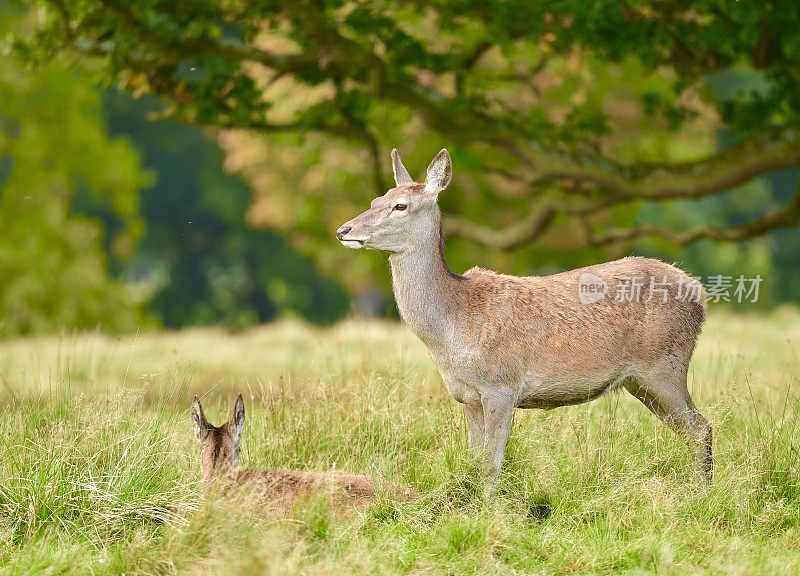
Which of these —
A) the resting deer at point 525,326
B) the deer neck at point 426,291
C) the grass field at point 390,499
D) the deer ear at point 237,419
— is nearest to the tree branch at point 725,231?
the grass field at point 390,499

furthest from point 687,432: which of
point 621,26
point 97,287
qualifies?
point 97,287

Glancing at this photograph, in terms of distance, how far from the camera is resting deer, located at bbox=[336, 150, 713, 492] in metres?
7.39

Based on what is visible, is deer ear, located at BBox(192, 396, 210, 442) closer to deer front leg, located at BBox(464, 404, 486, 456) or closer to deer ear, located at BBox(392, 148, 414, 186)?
deer front leg, located at BBox(464, 404, 486, 456)

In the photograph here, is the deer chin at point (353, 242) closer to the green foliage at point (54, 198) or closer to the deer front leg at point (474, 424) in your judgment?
the deer front leg at point (474, 424)

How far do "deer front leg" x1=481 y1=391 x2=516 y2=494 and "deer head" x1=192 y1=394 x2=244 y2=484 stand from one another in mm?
1434

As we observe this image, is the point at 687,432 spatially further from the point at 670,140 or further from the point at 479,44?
the point at 670,140

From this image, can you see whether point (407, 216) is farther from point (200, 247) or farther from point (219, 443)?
point (200, 247)

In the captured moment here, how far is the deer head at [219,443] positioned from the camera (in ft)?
22.0

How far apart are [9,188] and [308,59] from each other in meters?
15.2

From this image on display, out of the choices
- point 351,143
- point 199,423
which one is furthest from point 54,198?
point 199,423

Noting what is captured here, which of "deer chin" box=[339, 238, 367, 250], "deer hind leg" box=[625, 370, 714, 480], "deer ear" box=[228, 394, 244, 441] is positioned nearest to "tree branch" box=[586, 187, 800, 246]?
"deer hind leg" box=[625, 370, 714, 480]

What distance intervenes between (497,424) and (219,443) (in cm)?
161

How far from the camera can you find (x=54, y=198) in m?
27.2

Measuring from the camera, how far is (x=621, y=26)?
12.3 metres
